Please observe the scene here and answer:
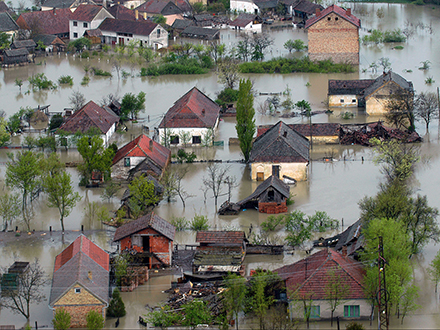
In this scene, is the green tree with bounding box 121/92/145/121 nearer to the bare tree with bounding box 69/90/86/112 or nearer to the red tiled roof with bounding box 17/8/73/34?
the bare tree with bounding box 69/90/86/112

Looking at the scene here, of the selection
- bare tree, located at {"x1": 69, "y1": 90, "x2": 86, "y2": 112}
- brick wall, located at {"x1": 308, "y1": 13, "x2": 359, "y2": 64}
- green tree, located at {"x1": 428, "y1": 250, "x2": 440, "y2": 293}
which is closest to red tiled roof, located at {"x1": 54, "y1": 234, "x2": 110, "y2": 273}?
green tree, located at {"x1": 428, "y1": 250, "x2": 440, "y2": 293}

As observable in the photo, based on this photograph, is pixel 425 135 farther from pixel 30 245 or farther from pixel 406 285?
pixel 30 245

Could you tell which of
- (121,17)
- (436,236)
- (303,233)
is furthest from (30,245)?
(121,17)

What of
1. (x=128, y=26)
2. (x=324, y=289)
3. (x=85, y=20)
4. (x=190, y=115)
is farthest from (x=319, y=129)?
(x=85, y=20)

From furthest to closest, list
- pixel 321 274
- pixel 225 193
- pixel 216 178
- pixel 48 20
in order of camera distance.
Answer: pixel 48 20 < pixel 216 178 < pixel 225 193 < pixel 321 274

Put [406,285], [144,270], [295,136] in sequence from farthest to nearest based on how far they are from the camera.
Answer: [295,136], [144,270], [406,285]

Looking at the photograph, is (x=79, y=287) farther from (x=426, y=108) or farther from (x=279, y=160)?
(x=426, y=108)
